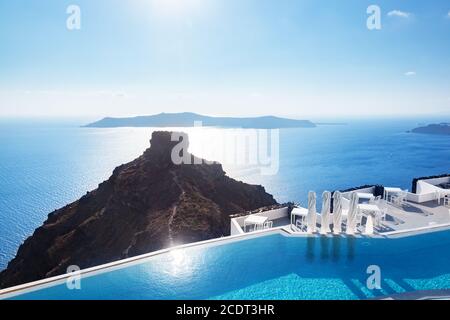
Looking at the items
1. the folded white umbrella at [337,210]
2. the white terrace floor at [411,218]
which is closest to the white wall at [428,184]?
the white terrace floor at [411,218]

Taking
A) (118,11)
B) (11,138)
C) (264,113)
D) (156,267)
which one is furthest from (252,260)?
(11,138)

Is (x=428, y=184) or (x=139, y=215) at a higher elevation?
(x=428, y=184)

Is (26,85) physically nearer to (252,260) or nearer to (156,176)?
(156,176)

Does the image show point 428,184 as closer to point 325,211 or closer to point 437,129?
point 325,211

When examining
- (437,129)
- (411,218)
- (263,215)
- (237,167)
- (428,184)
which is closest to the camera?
(411,218)

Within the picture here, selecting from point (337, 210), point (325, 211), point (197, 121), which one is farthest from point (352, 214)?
point (197, 121)

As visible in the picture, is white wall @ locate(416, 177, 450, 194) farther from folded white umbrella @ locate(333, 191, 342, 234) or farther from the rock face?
the rock face
